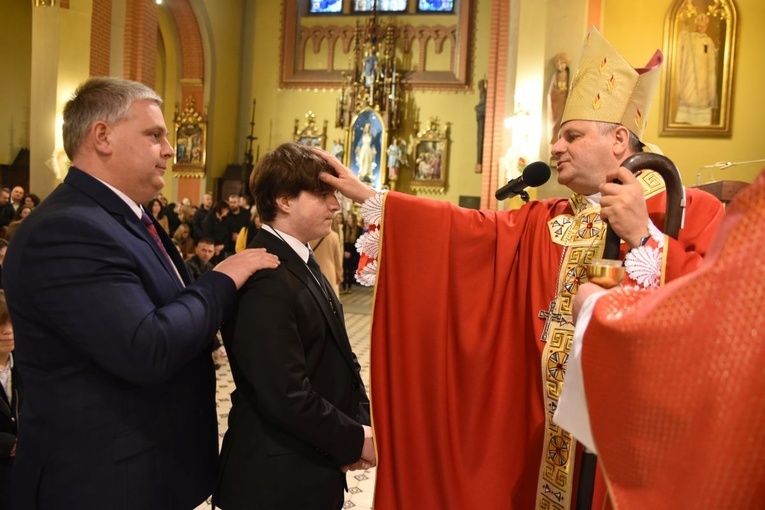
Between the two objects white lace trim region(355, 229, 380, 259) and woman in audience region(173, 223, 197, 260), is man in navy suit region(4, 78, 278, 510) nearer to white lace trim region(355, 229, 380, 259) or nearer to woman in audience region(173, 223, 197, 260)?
white lace trim region(355, 229, 380, 259)

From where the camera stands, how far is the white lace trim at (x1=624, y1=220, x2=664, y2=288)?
1548 mm

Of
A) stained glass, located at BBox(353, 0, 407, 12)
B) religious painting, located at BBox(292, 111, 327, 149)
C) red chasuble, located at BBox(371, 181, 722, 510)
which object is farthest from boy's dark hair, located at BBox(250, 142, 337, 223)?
stained glass, located at BBox(353, 0, 407, 12)

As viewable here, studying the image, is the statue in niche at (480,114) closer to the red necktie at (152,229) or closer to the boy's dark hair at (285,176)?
the boy's dark hair at (285,176)

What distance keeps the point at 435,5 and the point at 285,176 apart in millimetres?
16793

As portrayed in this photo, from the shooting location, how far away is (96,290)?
1.45m

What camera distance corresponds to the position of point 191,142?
1634 cm

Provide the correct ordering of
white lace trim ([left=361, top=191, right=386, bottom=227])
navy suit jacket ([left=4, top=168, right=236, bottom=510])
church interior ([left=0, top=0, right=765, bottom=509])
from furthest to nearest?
church interior ([left=0, top=0, right=765, bottom=509]) → white lace trim ([left=361, top=191, right=386, bottom=227]) → navy suit jacket ([left=4, top=168, right=236, bottom=510])

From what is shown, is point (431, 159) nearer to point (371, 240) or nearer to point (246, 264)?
point (371, 240)

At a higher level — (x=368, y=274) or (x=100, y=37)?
(x=100, y=37)

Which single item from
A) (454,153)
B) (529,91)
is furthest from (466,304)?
(454,153)

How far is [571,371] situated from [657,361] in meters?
0.20

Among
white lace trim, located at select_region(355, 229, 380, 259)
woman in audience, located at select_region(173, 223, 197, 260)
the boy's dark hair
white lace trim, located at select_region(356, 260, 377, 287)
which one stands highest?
the boy's dark hair

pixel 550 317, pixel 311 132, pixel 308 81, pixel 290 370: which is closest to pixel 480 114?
pixel 311 132

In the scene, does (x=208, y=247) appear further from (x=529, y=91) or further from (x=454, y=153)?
(x=454, y=153)
